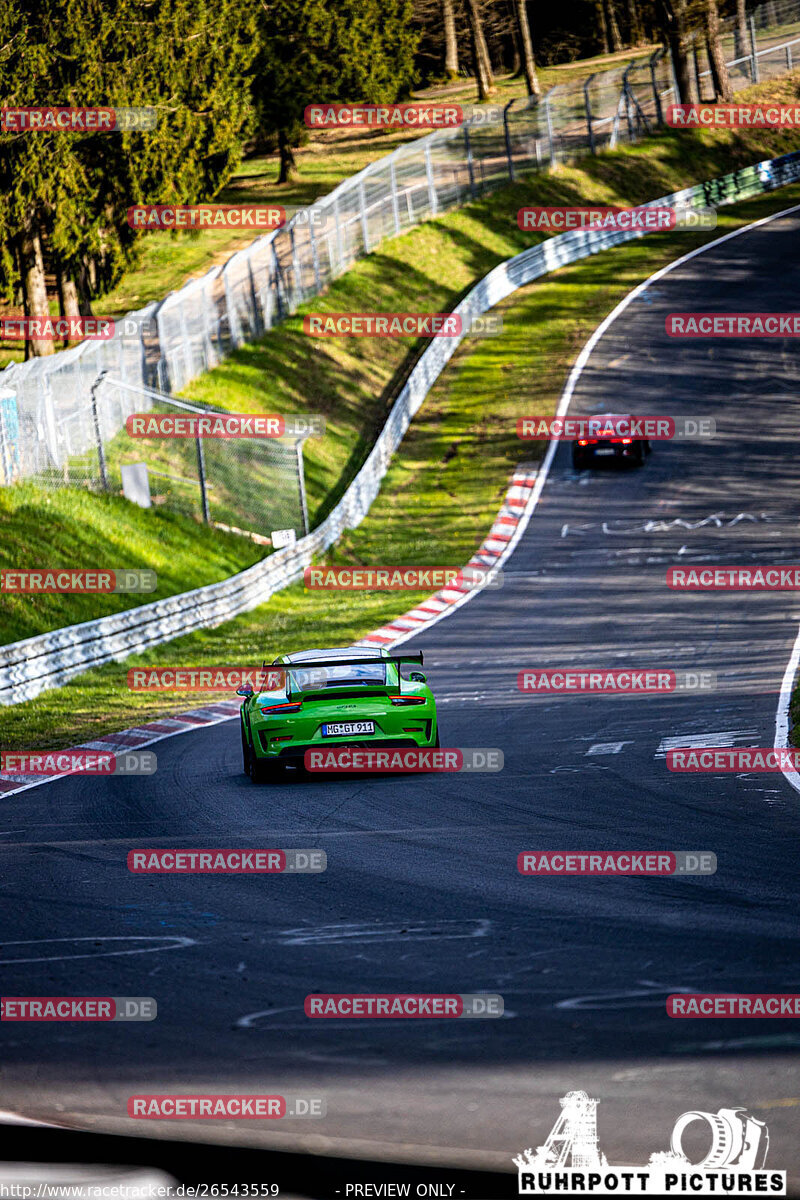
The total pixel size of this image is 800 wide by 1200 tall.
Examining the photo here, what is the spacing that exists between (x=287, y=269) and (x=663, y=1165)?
136 ft

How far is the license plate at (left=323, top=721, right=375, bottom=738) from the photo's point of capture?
12750mm

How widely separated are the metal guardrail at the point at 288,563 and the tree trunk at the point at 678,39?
6.48 metres

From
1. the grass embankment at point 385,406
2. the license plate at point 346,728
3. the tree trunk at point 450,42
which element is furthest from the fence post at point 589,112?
the license plate at point 346,728

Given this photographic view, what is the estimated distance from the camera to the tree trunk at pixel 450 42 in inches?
3425

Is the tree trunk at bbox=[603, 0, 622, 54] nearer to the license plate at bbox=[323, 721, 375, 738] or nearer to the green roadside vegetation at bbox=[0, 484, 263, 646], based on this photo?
the green roadside vegetation at bbox=[0, 484, 263, 646]

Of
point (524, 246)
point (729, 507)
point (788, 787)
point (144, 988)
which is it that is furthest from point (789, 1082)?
point (524, 246)

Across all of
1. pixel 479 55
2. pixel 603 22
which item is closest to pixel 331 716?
pixel 479 55

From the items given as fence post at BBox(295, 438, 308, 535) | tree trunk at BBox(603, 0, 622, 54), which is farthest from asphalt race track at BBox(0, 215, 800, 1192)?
tree trunk at BBox(603, 0, 622, 54)

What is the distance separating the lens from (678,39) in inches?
2411

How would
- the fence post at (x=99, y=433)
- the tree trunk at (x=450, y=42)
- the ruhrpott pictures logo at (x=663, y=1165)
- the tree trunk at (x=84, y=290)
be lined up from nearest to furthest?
the ruhrpott pictures logo at (x=663, y=1165) < the fence post at (x=99, y=433) < the tree trunk at (x=84, y=290) < the tree trunk at (x=450, y=42)

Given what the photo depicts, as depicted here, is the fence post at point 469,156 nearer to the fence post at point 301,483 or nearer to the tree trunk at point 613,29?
the fence post at point 301,483

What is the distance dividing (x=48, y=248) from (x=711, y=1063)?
34.8 metres

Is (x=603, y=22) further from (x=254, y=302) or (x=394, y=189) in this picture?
(x=254, y=302)

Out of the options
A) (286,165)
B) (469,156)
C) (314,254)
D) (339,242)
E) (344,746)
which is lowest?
(344,746)
